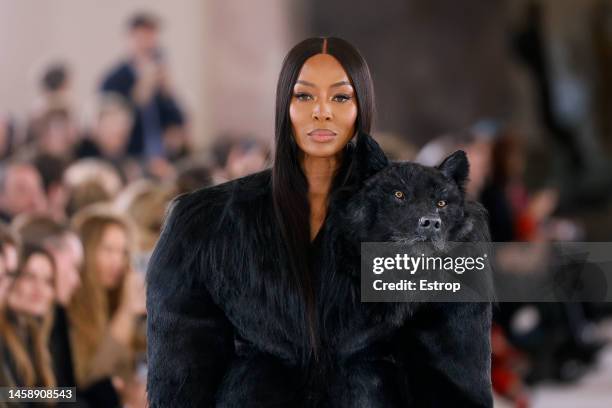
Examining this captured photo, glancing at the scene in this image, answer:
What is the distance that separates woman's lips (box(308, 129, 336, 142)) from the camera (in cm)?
224

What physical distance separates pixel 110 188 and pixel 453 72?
7216 millimetres

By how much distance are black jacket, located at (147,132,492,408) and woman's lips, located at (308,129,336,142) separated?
9 centimetres

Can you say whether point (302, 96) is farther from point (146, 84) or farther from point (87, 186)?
point (146, 84)

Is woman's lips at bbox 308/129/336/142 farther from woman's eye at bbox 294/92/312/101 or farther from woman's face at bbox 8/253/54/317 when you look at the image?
woman's face at bbox 8/253/54/317

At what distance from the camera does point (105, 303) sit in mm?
4051

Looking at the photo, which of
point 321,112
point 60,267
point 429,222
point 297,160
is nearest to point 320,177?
point 297,160

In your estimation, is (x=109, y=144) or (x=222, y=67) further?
(x=222, y=67)

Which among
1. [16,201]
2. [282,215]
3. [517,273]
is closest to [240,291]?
[282,215]

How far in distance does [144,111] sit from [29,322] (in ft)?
17.8

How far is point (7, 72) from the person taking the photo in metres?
10.1

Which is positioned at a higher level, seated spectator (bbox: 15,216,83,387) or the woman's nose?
the woman's nose

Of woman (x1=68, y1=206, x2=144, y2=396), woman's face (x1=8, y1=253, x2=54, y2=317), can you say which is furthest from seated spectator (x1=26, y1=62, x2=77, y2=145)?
woman's face (x1=8, y1=253, x2=54, y2=317)

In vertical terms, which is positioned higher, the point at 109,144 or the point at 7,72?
the point at 7,72

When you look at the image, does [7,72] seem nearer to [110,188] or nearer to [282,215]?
[110,188]
